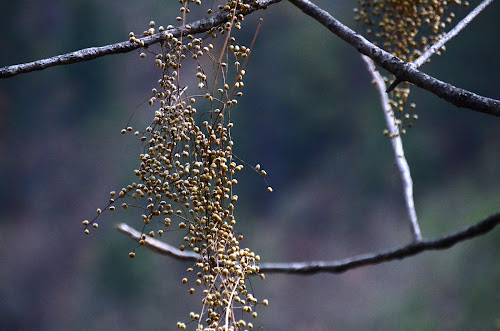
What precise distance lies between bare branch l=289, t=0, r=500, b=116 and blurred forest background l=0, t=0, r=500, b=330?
2.69 m

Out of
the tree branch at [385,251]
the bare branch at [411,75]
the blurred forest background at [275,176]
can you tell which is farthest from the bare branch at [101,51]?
the blurred forest background at [275,176]

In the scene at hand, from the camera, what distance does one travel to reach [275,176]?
160 inches

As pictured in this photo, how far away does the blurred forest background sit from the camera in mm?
3943

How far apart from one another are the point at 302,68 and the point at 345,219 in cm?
106

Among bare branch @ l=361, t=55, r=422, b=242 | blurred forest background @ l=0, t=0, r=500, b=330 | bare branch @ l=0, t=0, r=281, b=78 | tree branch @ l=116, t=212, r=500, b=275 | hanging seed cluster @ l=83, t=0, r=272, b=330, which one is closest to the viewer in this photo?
hanging seed cluster @ l=83, t=0, r=272, b=330

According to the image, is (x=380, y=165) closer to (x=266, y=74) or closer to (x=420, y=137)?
(x=420, y=137)

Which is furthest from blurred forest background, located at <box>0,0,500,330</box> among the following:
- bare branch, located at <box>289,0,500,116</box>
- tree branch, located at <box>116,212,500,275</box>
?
bare branch, located at <box>289,0,500,116</box>

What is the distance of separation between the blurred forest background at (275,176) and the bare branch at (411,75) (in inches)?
106

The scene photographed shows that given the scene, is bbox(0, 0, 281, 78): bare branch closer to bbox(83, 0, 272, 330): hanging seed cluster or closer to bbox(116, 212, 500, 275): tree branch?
bbox(83, 0, 272, 330): hanging seed cluster

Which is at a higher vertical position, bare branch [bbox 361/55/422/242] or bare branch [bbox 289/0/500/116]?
bare branch [bbox 289/0/500/116]

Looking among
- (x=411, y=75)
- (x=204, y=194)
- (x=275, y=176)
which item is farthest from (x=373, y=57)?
(x=275, y=176)

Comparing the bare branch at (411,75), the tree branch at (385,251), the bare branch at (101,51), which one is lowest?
the tree branch at (385,251)

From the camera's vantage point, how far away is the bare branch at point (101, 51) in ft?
3.55

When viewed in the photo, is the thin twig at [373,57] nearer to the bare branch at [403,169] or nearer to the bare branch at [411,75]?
the bare branch at [411,75]
